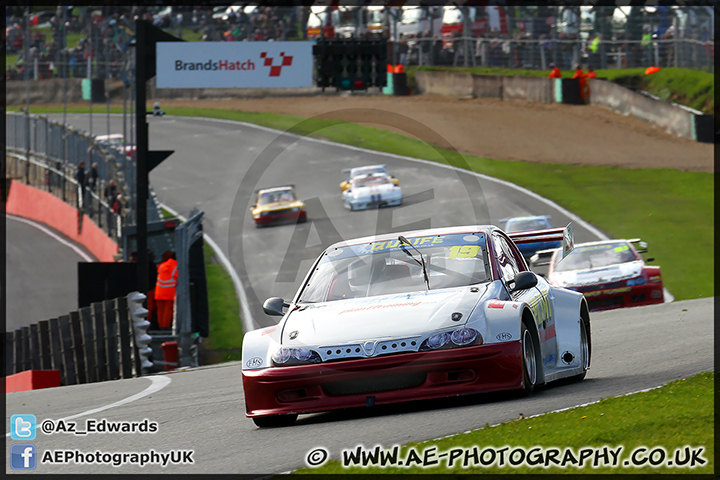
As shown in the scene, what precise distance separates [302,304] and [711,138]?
34.4 m

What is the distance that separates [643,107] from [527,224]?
19.1 m

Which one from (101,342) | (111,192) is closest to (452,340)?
(101,342)

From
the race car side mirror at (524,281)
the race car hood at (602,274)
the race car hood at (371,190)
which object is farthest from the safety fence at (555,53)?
the race car side mirror at (524,281)

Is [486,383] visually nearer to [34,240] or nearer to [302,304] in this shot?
[302,304]

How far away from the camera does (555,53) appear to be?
152 ft

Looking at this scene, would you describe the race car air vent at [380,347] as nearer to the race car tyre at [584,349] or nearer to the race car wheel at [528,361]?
the race car wheel at [528,361]

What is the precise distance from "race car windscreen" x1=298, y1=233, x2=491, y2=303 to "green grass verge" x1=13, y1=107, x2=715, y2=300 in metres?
17.8

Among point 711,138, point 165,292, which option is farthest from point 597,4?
point 165,292

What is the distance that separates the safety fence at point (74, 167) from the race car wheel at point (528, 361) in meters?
20.5

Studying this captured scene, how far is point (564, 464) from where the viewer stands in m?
5.45

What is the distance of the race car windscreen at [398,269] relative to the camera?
8297 mm

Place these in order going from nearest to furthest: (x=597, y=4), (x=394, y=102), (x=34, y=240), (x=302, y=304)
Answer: (x=302, y=304)
(x=34, y=240)
(x=597, y=4)
(x=394, y=102)

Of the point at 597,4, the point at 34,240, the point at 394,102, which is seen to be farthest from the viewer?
the point at 394,102

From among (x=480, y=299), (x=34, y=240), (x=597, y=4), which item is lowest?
(x=34, y=240)
